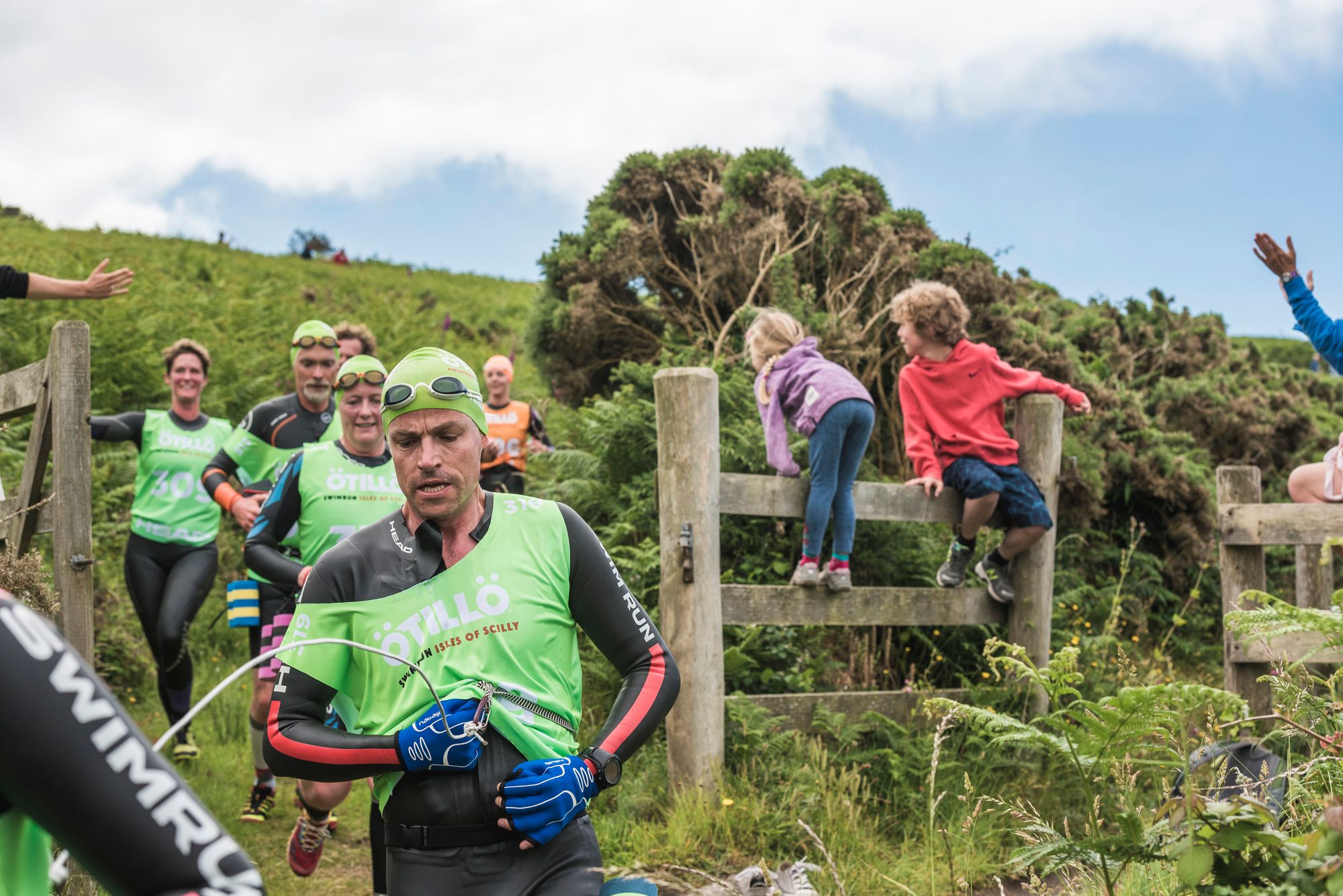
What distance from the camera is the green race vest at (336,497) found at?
17.4 feet

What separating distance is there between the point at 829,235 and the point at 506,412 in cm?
369

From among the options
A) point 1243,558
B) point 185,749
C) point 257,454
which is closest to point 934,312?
point 1243,558

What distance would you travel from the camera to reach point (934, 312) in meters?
6.72

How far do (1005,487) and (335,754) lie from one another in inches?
189

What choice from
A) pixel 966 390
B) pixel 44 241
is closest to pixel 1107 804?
pixel 966 390

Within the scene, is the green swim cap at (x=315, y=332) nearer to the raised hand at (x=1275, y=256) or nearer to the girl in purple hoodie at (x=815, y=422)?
the girl in purple hoodie at (x=815, y=422)

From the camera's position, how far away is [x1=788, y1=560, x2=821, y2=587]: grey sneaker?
19.6 feet

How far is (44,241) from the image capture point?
2148 cm

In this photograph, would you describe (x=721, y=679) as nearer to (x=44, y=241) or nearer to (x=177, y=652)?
(x=177, y=652)

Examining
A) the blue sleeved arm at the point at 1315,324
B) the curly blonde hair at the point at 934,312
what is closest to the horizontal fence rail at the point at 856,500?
the curly blonde hair at the point at 934,312

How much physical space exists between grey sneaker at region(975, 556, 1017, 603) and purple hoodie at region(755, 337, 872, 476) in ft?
4.30

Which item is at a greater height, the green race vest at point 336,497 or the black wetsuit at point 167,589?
the green race vest at point 336,497

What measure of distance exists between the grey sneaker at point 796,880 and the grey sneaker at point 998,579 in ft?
8.41

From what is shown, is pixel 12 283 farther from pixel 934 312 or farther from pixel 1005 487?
pixel 1005 487
